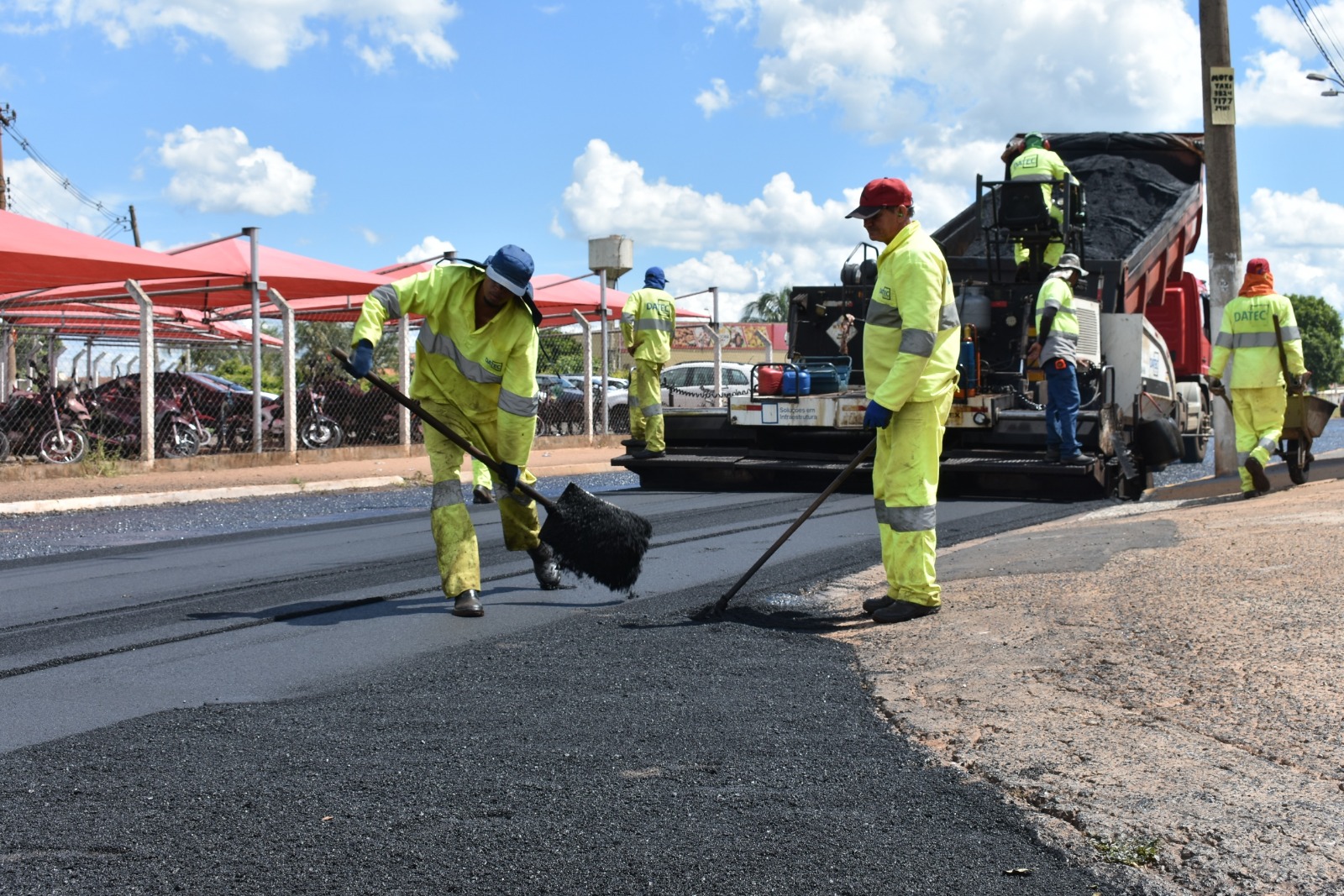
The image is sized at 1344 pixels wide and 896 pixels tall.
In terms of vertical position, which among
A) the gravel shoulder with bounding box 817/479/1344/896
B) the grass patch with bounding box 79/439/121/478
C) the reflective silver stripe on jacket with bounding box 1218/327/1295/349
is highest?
the reflective silver stripe on jacket with bounding box 1218/327/1295/349

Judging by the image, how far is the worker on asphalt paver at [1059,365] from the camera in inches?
409

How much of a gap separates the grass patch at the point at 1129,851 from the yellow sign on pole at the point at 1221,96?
38.1ft

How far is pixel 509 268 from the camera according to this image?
19.2 feet

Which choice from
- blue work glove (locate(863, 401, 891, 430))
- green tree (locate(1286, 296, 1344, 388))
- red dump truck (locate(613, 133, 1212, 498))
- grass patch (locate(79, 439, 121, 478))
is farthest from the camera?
green tree (locate(1286, 296, 1344, 388))

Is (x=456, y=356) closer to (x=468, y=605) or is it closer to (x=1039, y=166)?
(x=468, y=605)

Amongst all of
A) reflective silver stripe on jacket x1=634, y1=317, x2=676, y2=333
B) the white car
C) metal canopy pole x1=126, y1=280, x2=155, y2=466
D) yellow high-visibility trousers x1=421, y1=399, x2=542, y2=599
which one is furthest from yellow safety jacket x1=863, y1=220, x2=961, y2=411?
the white car

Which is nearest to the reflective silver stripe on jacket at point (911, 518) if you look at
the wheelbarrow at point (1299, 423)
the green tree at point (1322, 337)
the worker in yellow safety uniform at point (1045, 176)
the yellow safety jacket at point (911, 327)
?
the yellow safety jacket at point (911, 327)

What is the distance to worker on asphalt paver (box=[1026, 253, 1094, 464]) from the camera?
10.4m

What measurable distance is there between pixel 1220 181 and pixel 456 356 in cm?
934

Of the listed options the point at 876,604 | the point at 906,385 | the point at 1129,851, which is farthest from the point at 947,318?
the point at 1129,851

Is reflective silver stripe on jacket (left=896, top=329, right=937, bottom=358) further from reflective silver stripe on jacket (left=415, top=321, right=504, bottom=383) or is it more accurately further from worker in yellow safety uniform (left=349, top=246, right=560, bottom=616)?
reflective silver stripe on jacket (left=415, top=321, right=504, bottom=383)

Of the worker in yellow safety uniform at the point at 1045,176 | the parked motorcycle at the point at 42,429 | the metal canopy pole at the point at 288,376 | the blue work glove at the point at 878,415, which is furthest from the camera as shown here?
the metal canopy pole at the point at 288,376

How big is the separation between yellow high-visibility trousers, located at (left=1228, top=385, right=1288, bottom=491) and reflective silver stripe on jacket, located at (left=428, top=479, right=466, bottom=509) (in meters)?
6.91

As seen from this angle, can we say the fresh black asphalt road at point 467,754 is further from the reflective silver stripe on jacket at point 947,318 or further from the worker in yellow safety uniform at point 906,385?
the reflective silver stripe on jacket at point 947,318
